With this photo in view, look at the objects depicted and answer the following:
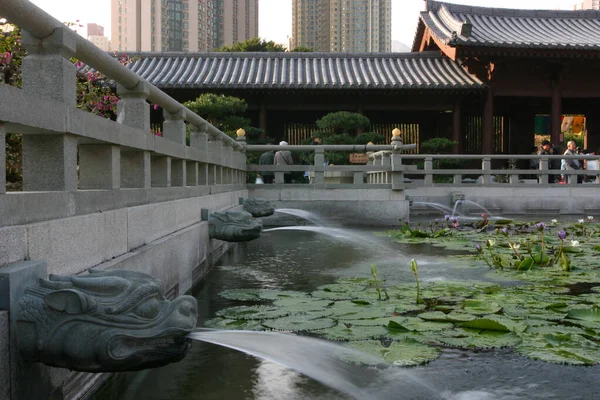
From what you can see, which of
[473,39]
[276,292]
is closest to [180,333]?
[276,292]

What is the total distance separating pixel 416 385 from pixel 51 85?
2.42 meters

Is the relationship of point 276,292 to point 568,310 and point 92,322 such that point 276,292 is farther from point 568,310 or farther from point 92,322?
point 92,322

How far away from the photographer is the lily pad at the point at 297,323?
15.0 feet

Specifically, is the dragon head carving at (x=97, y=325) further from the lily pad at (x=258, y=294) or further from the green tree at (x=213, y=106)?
the green tree at (x=213, y=106)

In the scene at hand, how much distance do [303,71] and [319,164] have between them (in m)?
9.29

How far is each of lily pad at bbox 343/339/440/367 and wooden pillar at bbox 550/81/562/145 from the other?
734 inches

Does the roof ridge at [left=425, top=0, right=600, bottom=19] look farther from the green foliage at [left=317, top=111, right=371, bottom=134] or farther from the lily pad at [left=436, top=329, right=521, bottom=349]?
the lily pad at [left=436, top=329, right=521, bottom=349]

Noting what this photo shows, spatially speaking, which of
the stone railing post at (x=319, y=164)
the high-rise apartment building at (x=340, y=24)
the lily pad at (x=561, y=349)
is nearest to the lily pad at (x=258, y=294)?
the lily pad at (x=561, y=349)

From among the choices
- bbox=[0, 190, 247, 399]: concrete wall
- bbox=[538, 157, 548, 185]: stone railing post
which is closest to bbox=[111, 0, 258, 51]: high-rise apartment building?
bbox=[538, 157, 548, 185]: stone railing post

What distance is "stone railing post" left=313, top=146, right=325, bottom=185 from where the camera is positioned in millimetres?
14188

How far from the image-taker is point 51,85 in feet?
10.5

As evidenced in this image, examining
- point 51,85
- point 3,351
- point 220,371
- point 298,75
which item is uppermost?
point 298,75

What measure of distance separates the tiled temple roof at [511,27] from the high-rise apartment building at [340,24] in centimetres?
6444

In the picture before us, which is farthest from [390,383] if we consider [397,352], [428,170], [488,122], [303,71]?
[303,71]
